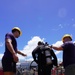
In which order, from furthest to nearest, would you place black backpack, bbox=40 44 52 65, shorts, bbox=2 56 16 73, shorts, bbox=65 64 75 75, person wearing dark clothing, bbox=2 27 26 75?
shorts, bbox=65 64 75 75 < black backpack, bbox=40 44 52 65 < shorts, bbox=2 56 16 73 < person wearing dark clothing, bbox=2 27 26 75

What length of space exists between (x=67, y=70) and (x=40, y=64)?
32.6 inches

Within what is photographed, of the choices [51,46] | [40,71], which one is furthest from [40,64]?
[51,46]

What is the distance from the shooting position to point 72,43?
308 inches

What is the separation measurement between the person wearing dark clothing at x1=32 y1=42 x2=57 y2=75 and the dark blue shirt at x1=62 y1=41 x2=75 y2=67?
37 cm

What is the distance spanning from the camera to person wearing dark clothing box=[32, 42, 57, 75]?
7.27m

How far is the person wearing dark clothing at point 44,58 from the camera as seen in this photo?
23.8ft

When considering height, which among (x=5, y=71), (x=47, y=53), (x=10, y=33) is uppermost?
(x=10, y=33)

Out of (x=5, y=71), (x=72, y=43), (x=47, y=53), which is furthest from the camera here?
(x=72, y=43)

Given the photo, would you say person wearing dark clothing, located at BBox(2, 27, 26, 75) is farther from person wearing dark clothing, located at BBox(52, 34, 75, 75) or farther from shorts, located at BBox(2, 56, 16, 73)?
person wearing dark clothing, located at BBox(52, 34, 75, 75)

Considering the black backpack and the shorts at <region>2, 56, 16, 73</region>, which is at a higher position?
the black backpack

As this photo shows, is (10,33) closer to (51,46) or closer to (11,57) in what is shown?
(11,57)

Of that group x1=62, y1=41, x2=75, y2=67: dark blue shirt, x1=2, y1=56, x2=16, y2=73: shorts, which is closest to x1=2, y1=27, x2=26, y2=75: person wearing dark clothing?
x1=2, y1=56, x2=16, y2=73: shorts

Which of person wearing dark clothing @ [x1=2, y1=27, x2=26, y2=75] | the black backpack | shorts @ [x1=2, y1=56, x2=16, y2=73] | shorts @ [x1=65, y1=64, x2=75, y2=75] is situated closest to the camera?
person wearing dark clothing @ [x1=2, y1=27, x2=26, y2=75]

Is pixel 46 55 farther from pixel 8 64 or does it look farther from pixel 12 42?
pixel 8 64
